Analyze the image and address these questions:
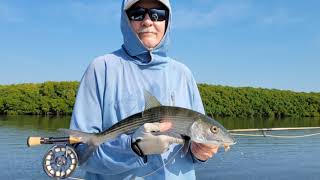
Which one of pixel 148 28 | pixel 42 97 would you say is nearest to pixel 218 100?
pixel 42 97

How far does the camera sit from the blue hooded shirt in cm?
361

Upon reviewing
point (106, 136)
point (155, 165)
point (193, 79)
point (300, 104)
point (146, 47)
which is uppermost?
point (146, 47)

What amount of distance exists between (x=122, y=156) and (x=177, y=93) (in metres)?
0.76

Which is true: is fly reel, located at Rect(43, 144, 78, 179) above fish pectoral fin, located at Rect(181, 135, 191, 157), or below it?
below

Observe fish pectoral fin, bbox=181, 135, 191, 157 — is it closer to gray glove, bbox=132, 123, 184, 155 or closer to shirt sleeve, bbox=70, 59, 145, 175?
gray glove, bbox=132, 123, 184, 155

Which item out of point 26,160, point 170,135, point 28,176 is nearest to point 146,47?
point 170,135

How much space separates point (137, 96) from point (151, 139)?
1.89 feet

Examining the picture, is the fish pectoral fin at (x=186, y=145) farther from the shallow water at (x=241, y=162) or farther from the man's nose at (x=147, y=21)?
the shallow water at (x=241, y=162)

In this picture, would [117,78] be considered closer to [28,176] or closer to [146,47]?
[146,47]

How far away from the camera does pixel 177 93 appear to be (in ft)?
13.2

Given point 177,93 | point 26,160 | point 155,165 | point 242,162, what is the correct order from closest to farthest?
point 155,165 → point 177,93 → point 26,160 → point 242,162

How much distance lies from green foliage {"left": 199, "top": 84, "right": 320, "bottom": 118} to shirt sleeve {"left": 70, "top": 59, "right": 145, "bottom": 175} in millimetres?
109572

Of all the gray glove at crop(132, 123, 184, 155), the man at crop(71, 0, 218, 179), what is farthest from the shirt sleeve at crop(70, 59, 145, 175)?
the gray glove at crop(132, 123, 184, 155)

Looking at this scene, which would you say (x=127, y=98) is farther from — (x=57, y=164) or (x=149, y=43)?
(x=57, y=164)
